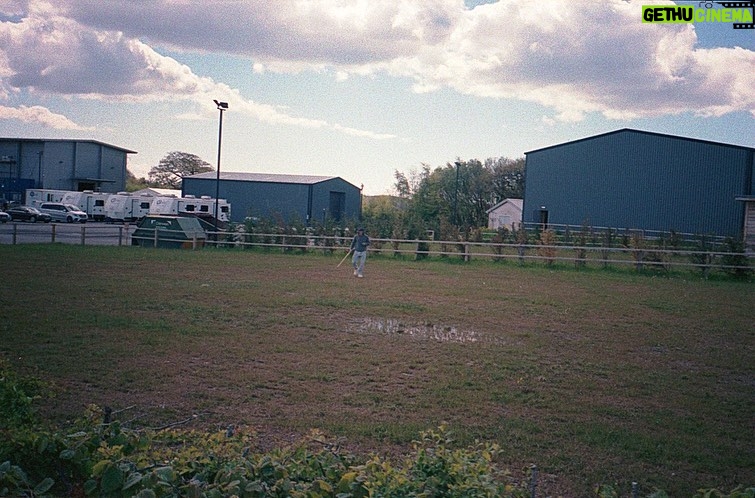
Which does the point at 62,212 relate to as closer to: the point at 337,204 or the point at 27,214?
the point at 27,214

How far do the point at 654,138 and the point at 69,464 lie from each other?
141 ft

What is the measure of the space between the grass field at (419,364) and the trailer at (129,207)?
133 ft

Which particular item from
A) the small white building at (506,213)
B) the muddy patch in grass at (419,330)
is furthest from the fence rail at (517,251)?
the small white building at (506,213)

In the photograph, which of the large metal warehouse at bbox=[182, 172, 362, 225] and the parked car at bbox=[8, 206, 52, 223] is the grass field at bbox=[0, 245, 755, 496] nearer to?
the large metal warehouse at bbox=[182, 172, 362, 225]

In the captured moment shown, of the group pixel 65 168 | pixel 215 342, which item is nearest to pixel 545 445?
pixel 215 342

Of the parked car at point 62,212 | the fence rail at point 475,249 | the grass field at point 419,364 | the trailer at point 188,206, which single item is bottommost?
the grass field at point 419,364

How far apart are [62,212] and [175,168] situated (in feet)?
171

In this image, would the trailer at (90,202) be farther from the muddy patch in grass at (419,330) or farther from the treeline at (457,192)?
the muddy patch in grass at (419,330)

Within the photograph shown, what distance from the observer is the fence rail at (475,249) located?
93.1 ft

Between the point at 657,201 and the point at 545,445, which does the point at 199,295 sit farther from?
the point at 657,201

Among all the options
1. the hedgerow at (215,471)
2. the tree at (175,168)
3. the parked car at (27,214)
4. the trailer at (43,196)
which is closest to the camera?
the hedgerow at (215,471)

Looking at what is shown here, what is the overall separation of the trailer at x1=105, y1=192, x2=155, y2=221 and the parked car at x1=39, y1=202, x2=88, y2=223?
282cm

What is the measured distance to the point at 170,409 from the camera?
805cm

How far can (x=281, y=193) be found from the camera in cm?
5894
